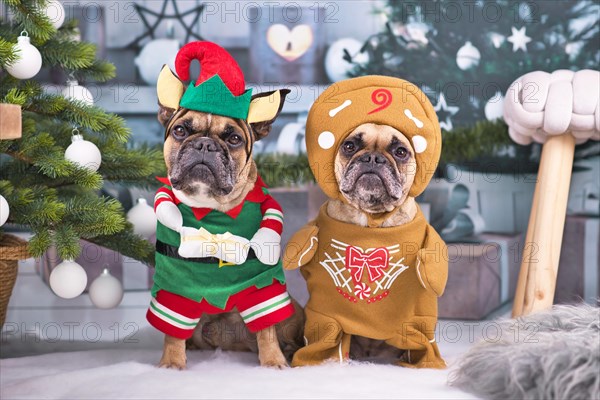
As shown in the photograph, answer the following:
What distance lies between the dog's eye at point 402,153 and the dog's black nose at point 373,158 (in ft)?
0.14

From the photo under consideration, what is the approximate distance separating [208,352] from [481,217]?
91 cm

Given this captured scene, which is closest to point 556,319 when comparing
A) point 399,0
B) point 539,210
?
point 539,210

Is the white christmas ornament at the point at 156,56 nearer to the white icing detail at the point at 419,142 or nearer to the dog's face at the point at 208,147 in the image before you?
the dog's face at the point at 208,147

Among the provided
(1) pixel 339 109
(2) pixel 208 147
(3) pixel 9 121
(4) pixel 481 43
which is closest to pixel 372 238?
(1) pixel 339 109

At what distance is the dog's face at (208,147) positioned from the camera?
1.39 metres

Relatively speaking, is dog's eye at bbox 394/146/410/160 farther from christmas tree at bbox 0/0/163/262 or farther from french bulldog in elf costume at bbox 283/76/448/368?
christmas tree at bbox 0/0/163/262

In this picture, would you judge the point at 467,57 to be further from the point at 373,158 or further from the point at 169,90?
the point at 169,90

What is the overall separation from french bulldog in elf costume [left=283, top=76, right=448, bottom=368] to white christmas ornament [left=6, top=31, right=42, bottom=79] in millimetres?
559

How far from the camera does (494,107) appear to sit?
2.07 metres

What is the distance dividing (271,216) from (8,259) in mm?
558

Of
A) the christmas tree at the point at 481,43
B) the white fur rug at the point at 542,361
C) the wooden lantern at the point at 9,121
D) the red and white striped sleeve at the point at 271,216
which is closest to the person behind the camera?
the wooden lantern at the point at 9,121

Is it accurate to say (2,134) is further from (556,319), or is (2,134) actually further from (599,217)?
(599,217)

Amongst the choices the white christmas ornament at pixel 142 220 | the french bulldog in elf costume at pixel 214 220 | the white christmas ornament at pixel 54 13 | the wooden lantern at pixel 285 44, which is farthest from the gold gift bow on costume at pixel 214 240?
the wooden lantern at pixel 285 44

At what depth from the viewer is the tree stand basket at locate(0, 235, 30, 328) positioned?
152cm
